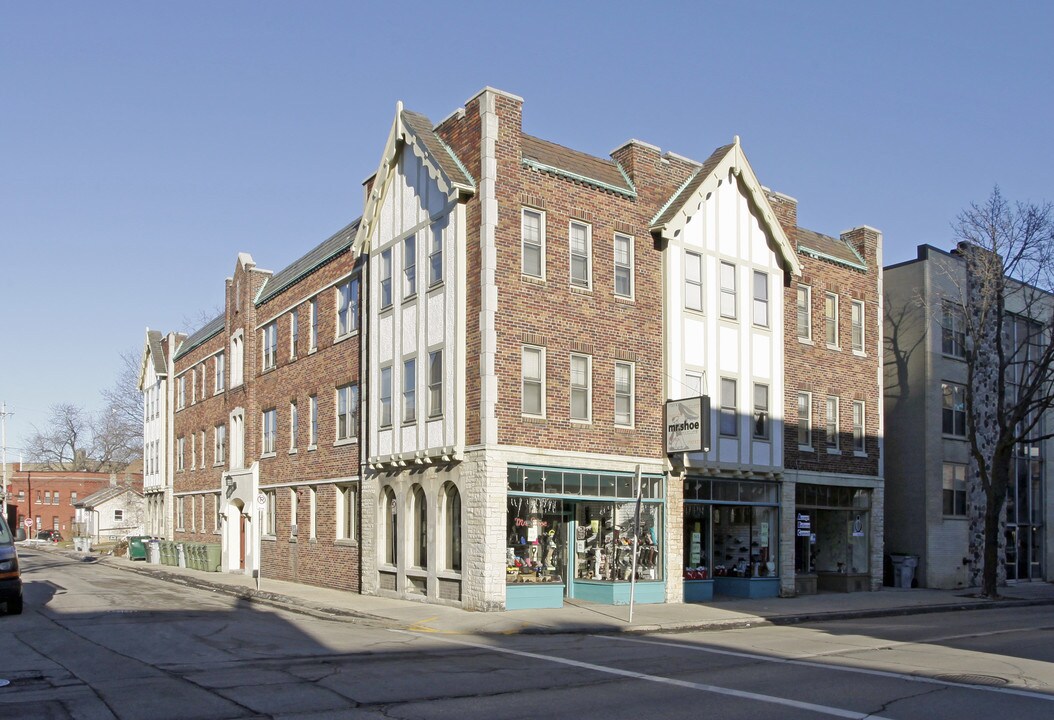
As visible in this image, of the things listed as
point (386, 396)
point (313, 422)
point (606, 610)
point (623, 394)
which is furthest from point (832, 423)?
point (313, 422)

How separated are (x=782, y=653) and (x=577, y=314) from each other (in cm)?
994

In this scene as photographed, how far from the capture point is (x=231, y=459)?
124 feet

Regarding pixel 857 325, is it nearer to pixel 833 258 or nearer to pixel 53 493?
pixel 833 258

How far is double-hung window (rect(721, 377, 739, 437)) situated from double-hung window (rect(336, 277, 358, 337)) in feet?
33.8

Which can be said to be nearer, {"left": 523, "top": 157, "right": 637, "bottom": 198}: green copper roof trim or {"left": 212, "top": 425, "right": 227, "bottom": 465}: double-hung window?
{"left": 523, "top": 157, "right": 637, "bottom": 198}: green copper roof trim

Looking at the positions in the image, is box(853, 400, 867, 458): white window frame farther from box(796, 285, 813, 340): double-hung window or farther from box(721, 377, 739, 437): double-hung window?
box(721, 377, 739, 437): double-hung window

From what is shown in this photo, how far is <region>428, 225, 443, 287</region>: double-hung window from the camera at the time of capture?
2394cm

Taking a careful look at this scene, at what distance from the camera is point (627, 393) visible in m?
24.8

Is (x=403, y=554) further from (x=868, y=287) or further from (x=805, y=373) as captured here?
(x=868, y=287)

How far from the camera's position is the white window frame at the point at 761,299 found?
2798 centimetres

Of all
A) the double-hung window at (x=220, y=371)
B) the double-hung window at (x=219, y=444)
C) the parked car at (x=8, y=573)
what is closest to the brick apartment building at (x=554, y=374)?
the parked car at (x=8, y=573)

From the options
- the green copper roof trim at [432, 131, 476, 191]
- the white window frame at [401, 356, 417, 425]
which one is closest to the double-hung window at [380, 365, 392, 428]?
the white window frame at [401, 356, 417, 425]

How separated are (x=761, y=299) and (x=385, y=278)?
10265 mm

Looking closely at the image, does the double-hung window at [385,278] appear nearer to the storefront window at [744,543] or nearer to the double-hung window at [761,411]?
the double-hung window at [761,411]
